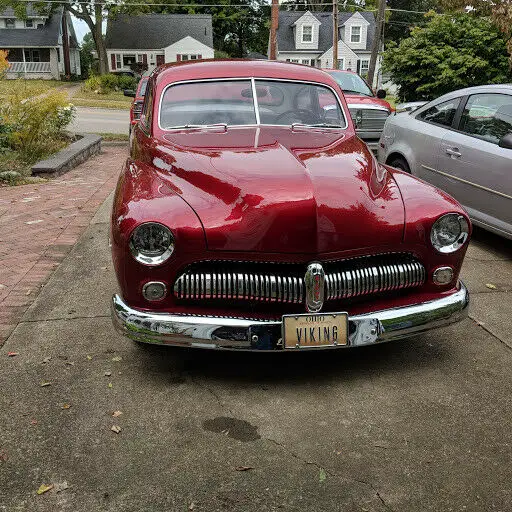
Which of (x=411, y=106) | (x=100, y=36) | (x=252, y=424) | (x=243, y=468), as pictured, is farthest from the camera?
(x=100, y=36)

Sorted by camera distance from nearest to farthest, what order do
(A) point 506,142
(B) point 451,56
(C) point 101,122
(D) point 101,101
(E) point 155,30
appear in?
1. (A) point 506,142
2. (B) point 451,56
3. (C) point 101,122
4. (D) point 101,101
5. (E) point 155,30

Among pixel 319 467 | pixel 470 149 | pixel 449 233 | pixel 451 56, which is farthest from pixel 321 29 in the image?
pixel 319 467

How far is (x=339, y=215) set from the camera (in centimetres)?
315

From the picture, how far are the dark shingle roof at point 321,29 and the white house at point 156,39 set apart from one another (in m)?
6.31

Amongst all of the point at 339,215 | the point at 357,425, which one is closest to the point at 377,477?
the point at 357,425

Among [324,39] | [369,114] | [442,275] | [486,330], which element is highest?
[442,275]

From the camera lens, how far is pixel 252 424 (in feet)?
9.75

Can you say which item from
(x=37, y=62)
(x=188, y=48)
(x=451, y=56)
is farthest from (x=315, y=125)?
(x=37, y=62)

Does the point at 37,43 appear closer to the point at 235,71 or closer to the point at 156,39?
the point at 156,39

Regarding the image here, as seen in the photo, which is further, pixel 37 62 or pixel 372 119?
pixel 37 62

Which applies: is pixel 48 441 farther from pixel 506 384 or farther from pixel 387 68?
pixel 387 68

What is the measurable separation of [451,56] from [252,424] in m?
17.6

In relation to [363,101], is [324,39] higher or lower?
lower

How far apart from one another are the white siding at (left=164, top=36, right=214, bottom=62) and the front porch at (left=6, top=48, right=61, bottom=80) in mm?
9534
